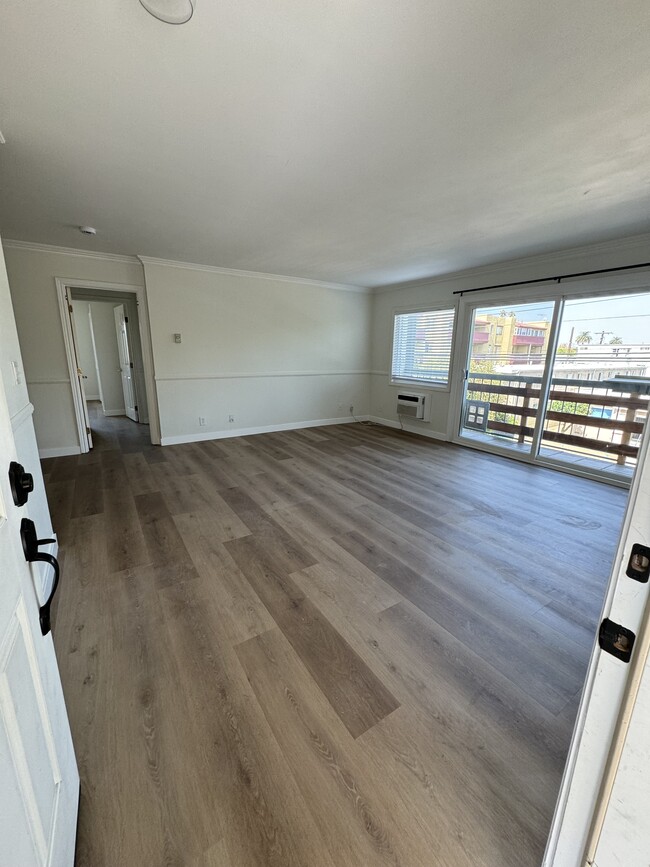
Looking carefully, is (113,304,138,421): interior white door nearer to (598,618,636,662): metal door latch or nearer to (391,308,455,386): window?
(391,308,455,386): window

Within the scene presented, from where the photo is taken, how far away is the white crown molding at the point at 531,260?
342 centimetres

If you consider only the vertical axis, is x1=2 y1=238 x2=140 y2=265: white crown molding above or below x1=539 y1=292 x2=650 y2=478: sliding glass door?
above

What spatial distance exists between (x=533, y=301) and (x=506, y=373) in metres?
0.92

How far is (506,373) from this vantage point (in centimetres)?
465

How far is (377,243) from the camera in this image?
3.71 meters

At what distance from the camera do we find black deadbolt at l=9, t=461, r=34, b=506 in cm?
79

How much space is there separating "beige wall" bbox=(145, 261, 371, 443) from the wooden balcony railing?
257 cm

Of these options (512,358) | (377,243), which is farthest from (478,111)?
(512,358)

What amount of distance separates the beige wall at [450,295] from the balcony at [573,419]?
0.72 m

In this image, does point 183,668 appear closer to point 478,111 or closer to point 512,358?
point 478,111

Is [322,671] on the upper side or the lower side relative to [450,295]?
lower

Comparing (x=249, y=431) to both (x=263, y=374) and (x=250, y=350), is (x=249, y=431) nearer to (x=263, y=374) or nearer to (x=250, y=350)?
(x=263, y=374)

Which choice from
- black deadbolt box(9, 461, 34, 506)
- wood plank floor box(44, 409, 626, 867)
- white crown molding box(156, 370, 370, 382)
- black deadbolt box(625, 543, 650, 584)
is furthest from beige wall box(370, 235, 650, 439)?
black deadbolt box(9, 461, 34, 506)

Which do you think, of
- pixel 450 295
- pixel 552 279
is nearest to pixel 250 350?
pixel 450 295
